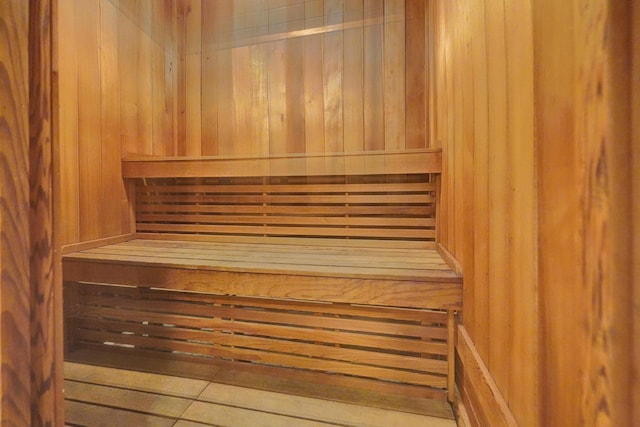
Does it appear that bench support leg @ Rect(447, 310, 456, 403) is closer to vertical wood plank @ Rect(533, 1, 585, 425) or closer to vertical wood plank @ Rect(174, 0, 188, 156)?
vertical wood plank @ Rect(533, 1, 585, 425)

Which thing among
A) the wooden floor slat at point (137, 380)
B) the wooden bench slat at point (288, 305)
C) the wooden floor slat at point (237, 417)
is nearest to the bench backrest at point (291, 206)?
the wooden bench slat at point (288, 305)

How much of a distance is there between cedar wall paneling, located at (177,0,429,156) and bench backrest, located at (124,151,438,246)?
1.12 feet

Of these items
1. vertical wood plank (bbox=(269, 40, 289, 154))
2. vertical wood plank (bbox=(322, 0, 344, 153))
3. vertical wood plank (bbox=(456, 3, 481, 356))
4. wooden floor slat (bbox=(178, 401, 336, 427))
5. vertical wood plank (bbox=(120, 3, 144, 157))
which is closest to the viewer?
vertical wood plank (bbox=(456, 3, 481, 356))

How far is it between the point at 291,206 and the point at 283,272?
2.31ft

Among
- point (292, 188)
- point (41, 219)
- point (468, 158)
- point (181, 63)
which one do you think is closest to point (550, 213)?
point (468, 158)

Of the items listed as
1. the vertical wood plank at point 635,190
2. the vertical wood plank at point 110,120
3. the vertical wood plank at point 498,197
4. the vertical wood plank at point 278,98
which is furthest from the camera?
the vertical wood plank at point 278,98

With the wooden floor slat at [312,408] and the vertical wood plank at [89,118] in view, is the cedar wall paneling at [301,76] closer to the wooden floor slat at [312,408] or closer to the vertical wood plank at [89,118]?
the vertical wood plank at [89,118]

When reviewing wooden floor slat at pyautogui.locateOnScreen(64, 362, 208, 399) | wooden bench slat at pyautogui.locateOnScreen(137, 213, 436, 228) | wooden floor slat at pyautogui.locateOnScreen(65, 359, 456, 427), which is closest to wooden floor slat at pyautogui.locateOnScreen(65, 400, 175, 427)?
wooden floor slat at pyautogui.locateOnScreen(65, 359, 456, 427)

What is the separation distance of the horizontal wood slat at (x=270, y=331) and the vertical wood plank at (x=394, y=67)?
1.22 m

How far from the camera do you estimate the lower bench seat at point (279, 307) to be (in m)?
1.20

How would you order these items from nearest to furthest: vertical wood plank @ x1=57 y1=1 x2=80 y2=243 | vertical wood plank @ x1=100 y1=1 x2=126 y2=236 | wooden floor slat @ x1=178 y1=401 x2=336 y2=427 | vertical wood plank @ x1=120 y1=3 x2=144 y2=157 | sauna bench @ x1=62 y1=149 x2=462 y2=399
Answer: wooden floor slat @ x1=178 y1=401 x2=336 y2=427
sauna bench @ x1=62 y1=149 x2=462 y2=399
vertical wood plank @ x1=57 y1=1 x2=80 y2=243
vertical wood plank @ x1=100 y1=1 x2=126 y2=236
vertical wood plank @ x1=120 y1=3 x2=144 y2=157

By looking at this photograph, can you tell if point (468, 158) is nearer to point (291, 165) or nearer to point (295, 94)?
point (291, 165)

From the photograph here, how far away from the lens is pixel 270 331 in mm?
1381

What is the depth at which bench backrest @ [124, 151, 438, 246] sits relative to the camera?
1693 mm
